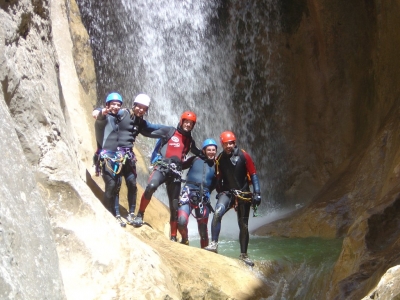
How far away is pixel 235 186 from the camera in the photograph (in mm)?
6430

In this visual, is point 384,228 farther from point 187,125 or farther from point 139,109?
point 139,109

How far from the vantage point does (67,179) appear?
425 cm

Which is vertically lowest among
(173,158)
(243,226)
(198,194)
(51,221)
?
(51,221)

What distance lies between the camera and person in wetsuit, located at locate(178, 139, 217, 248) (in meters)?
6.43

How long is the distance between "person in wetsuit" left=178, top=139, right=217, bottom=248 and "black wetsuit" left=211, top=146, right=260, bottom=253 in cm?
16

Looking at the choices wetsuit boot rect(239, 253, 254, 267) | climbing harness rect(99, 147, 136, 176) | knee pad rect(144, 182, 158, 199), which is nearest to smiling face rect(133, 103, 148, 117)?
climbing harness rect(99, 147, 136, 176)

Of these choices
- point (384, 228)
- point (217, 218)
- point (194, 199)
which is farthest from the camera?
point (194, 199)

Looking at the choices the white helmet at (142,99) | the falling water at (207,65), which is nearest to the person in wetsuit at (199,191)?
the white helmet at (142,99)

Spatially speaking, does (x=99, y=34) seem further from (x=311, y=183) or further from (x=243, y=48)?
(x=311, y=183)

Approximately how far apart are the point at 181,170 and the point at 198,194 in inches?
13.9

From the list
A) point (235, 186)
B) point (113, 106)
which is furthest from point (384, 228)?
point (113, 106)

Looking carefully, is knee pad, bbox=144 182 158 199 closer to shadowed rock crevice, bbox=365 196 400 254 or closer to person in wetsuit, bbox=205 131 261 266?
person in wetsuit, bbox=205 131 261 266

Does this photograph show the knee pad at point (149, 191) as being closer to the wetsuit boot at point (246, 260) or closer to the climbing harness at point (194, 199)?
the climbing harness at point (194, 199)

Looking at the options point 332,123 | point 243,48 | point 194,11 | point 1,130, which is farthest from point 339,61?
point 1,130
